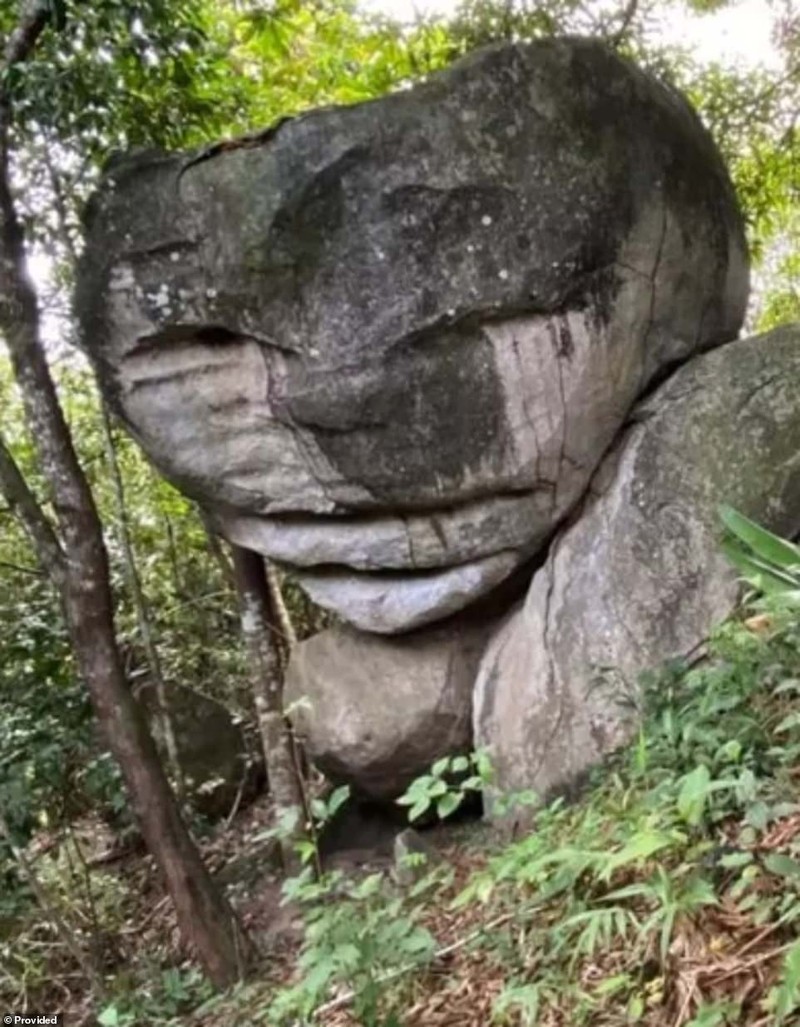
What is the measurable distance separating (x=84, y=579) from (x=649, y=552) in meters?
2.27

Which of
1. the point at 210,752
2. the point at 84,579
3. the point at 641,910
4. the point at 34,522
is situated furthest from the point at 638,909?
the point at 210,752

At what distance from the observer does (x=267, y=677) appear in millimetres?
4797

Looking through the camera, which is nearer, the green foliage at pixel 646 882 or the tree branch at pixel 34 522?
the green foliage at pixel 646 882

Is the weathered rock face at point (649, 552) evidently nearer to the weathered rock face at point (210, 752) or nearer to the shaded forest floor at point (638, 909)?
the shaded forest floor at point (638, 909)

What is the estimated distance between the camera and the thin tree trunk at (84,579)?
3.84 m

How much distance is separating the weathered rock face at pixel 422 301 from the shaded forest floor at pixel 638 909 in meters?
1.32

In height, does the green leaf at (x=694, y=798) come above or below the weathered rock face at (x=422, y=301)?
below

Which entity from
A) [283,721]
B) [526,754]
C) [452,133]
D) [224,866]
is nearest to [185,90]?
[452,133]

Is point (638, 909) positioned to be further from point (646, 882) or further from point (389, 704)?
point (389, 704)

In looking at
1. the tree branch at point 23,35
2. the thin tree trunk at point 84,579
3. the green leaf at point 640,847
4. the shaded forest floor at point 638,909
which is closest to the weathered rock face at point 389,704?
the thin tree trunk at point 84,579

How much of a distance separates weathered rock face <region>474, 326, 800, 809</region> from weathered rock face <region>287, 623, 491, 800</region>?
0.34 metres

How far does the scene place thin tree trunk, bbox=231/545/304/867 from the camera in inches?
187

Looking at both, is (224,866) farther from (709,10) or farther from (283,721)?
(709,10)

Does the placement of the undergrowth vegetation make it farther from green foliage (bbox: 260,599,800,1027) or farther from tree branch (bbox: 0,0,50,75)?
tree branch (bbox: 0,0,50,75)
